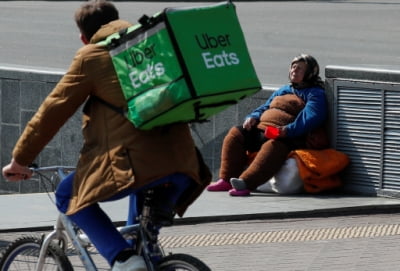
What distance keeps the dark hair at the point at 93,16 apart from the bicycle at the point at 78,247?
0.65m

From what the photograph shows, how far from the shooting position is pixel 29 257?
546 cm

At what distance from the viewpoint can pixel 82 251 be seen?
5.20 m

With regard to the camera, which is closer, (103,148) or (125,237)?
(103,148)

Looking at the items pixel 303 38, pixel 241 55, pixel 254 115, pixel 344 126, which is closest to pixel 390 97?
pixel 344 126

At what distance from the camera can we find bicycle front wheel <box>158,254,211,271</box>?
472cm

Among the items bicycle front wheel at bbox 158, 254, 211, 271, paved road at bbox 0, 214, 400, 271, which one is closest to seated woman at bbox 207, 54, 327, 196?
paved road at bbox 0, 214, 400, 271

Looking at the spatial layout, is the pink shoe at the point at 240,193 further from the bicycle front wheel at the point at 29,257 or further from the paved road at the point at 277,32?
the bicycle front wheel at the point at 29,257

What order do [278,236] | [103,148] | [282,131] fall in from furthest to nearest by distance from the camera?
1. [282,131]
2. [278,236]
3. [103,148]

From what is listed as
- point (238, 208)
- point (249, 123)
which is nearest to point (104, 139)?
point (238, 208)

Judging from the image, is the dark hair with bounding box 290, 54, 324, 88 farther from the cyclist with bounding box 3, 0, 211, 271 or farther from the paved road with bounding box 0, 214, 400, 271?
the cyclist with bounding box 3, 0, 211, 271

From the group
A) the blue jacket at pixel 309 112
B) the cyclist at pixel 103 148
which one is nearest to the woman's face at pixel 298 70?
the blue jacket at pixel 309 112

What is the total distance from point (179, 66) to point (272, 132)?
4.65 m

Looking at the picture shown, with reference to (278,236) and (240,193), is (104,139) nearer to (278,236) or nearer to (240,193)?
(278,236)

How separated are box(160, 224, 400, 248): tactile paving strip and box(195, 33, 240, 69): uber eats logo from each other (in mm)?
3085
